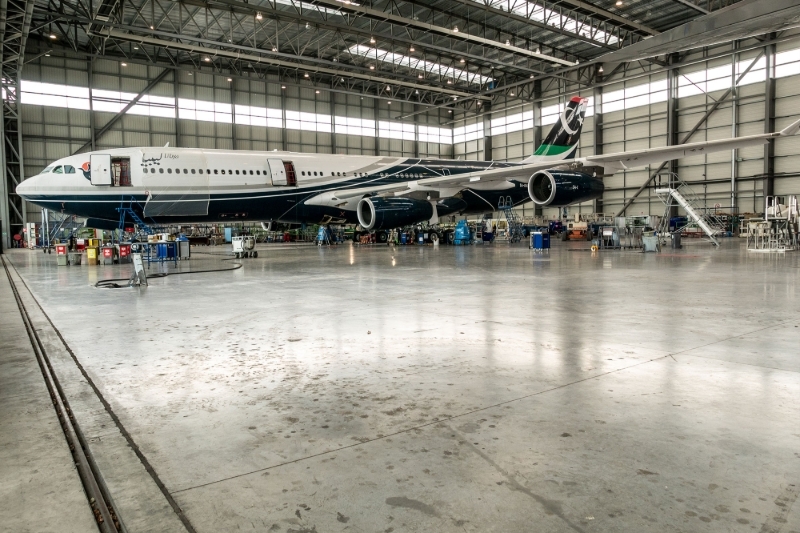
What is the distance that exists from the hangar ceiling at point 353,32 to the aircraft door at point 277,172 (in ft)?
25.7

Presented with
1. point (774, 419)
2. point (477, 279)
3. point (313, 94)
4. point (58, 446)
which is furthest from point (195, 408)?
point (313, 94)

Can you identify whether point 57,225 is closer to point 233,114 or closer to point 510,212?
point 233,114

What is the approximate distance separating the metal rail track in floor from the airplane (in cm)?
1220

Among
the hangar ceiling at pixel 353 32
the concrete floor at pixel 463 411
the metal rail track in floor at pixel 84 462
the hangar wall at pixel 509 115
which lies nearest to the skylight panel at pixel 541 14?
the hangar ceiling at pixel 353 32

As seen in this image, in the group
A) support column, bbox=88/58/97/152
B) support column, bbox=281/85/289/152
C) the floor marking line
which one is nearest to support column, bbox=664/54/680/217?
support column, bbox=281/85/289/152

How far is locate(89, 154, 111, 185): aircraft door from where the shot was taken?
45.3 feet

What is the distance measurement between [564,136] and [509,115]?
67.9 feet

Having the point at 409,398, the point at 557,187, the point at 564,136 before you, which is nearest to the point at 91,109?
the point at 564,136

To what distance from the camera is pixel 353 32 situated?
938 inches

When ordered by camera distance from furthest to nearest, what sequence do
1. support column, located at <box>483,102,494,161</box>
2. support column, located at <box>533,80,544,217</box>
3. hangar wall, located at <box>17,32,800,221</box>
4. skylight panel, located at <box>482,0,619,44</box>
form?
support column, located at <box>483,102,494,161</box> < support column, located at <box>533,80,544,217</box> < hangar wall, located at <box>17,32,800,221</box> < skylight panel, located at <box>482,0,619,44</box>

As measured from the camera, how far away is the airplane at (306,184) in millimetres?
13898

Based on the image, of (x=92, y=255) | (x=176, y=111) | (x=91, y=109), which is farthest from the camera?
(x=176, y=111)

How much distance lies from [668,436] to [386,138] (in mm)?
41723

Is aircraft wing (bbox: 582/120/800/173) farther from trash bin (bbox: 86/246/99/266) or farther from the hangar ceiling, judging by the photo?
trash bin (bbox: 86/246/99/266)
